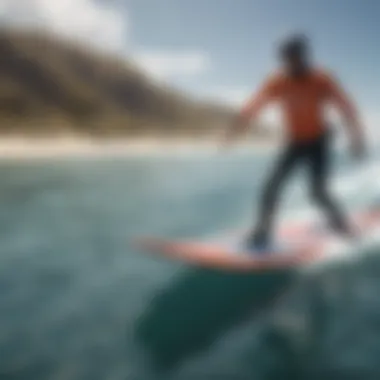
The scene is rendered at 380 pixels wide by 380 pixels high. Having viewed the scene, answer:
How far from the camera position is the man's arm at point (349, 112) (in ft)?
15.8

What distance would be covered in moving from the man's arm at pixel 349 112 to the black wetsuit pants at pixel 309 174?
22 cm

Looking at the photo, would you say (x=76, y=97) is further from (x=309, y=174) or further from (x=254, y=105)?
(x=254, y=105)

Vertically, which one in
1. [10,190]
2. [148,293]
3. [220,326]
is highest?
[10,190]

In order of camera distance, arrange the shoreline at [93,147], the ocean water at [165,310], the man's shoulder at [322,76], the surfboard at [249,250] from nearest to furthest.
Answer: the ocean water at [165,310], the surfboard at [249,250], the man's shoulder at [322,76], the shoreline at [93,147]

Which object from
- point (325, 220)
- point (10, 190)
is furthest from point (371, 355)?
point (10, 190)

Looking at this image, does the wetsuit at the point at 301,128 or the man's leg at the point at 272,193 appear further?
the man's leg at the point at 272,193

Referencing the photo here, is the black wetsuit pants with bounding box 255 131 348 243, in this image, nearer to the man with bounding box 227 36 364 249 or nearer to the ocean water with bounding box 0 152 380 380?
the man with bounding box 227 36 364 249

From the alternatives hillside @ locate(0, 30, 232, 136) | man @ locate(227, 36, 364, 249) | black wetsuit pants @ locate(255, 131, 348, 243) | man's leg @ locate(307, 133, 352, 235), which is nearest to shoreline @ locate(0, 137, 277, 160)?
hillside @ locate(0, 30, 232, 136)

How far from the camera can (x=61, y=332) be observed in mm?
3801

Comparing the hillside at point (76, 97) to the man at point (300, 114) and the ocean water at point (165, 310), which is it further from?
the man at point (300, 114)

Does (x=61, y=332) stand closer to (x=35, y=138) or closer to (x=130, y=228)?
(x=130, y=228)

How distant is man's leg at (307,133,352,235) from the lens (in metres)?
5.11

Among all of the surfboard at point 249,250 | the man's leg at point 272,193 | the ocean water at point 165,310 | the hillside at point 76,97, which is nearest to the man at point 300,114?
the man's leg at point 272,193

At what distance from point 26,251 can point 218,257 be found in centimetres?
179
